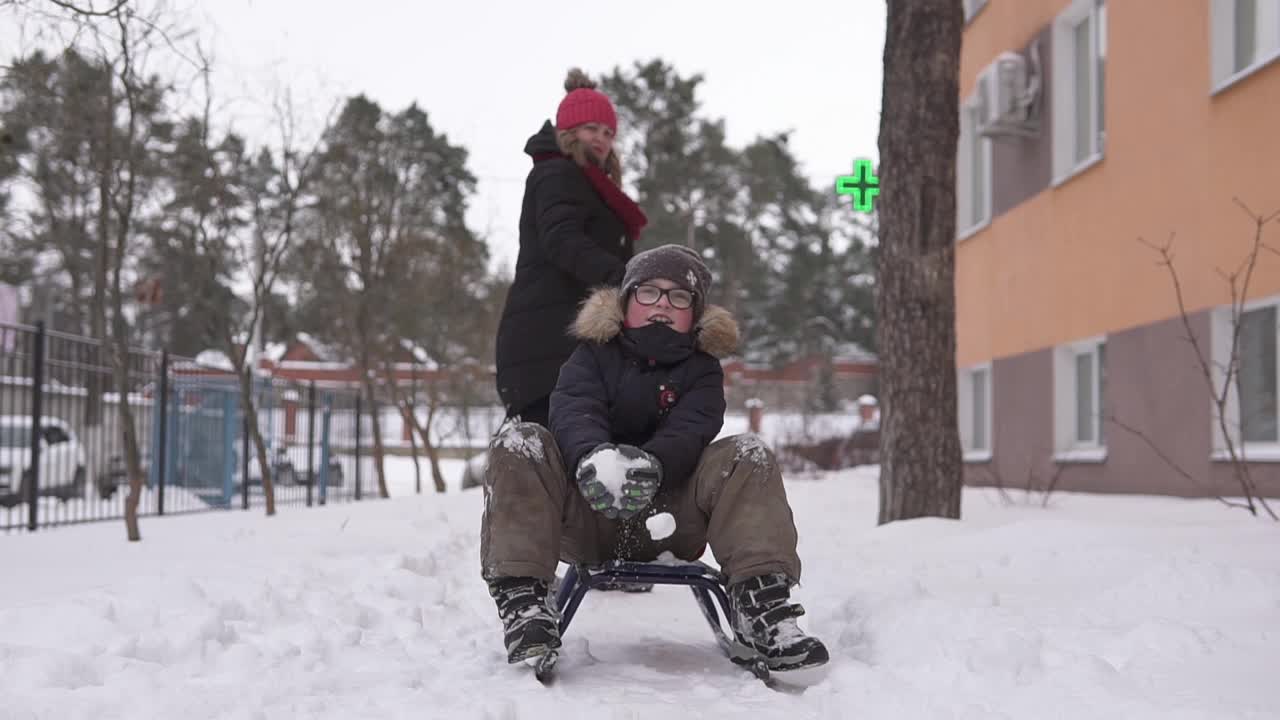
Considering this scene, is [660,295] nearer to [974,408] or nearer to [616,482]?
[616,482]

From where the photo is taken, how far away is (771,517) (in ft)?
10.2

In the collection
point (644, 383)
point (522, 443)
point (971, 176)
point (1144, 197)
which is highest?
point (971, 176)

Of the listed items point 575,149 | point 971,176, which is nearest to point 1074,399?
point 971,176

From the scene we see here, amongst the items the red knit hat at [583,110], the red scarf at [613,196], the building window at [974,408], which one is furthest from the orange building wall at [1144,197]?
the red knit hat at [583,110]

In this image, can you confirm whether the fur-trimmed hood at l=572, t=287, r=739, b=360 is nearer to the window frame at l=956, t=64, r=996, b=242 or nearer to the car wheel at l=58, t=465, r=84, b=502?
the car wheel at l=58, t=465, r=84, b=502

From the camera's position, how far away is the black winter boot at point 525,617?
2.97 meters

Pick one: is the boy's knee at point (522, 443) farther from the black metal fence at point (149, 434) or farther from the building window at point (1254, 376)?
the building window at point (1254, 376)

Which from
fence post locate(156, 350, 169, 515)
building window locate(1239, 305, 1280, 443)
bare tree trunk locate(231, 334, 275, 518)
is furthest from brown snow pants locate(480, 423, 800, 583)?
fence post locate(156, 350, 169, 515)

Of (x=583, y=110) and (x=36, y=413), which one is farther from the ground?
(x=583, y=110)

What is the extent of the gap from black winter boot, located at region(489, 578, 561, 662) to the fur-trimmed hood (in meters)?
0.80

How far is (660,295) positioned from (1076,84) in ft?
31.7

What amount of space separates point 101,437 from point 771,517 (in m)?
11.2

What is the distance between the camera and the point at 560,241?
430 centimetres

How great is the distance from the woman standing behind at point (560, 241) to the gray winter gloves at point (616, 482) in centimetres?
128
